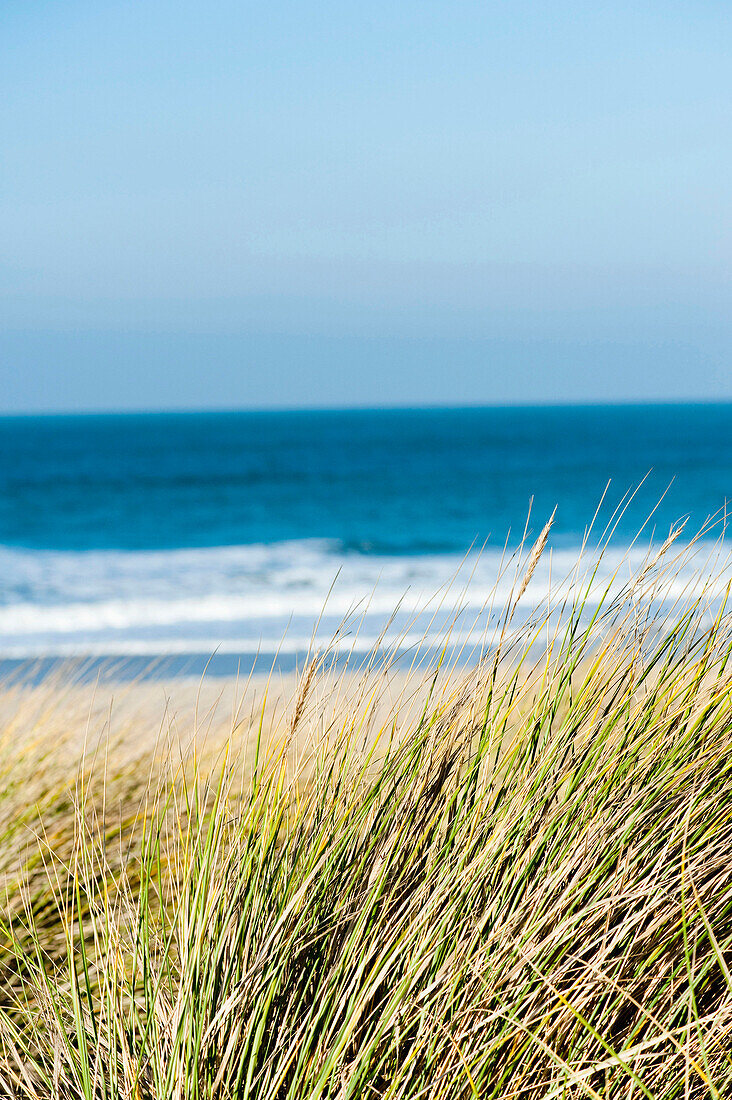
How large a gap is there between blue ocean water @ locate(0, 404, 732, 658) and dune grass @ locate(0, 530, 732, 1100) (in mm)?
327

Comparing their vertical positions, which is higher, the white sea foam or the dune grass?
the dune grass

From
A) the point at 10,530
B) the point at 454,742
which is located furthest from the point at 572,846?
the point at 10,530

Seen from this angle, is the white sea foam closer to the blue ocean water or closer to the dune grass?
the blue ocean water

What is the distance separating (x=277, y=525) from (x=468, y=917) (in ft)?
60.3

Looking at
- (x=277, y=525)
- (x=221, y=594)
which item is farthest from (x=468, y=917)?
(x=277, y=525)

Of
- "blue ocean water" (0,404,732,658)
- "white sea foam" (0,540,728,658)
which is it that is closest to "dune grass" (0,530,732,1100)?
"blue ocean water" (0,404,732,658)

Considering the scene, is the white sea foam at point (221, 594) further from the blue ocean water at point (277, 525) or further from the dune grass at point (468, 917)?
the dune grass at point (468, 917)

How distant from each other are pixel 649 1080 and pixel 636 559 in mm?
9339

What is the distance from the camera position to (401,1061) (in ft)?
4.45

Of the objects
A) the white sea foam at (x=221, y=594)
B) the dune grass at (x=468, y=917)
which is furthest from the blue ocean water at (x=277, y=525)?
the dune grass at (x=468, y=917)

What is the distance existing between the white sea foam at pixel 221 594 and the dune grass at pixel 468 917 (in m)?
5.69

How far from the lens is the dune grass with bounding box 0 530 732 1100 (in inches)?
50.4

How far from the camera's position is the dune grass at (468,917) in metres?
1.28

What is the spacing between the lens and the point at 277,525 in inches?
770
